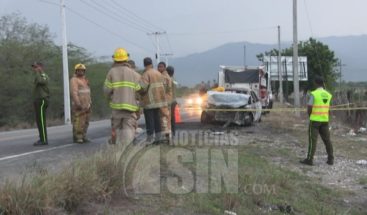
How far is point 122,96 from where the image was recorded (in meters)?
8.44

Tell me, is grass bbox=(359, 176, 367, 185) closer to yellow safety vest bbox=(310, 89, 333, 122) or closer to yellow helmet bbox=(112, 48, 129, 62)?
yellow safety vest bbox=(310, 89, 333, 122)

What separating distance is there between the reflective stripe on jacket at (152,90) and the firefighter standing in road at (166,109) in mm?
262

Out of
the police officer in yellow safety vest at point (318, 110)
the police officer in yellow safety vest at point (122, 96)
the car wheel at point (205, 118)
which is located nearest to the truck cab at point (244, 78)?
the car wheel at point (205, 118)

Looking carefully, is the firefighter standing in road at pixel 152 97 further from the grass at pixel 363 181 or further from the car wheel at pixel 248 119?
the car wheel at pixel 248 119

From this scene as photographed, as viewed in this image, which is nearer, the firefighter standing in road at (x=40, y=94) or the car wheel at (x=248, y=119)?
the firefighter standing in road at (x=40, y=94)

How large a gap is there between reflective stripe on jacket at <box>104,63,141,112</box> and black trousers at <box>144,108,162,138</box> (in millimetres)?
1619

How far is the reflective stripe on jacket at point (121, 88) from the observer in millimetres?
8422

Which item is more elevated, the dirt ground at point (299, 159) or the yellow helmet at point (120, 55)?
the yellow helmet at point (120, 55)

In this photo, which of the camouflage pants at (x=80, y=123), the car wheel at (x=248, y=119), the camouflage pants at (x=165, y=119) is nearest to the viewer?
the camouflage pants at (x=165, y=119)

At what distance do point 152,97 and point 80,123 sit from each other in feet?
7.74

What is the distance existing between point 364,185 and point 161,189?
486cm

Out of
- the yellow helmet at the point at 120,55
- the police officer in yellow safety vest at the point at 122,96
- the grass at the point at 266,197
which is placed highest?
the yellow helmet at the point at 120,55

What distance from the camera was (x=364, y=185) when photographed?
984 cm

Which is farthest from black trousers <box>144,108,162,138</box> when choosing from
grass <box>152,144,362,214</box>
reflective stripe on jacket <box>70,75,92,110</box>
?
reflective stripe on jacket <box>70,75,92,110</box>
